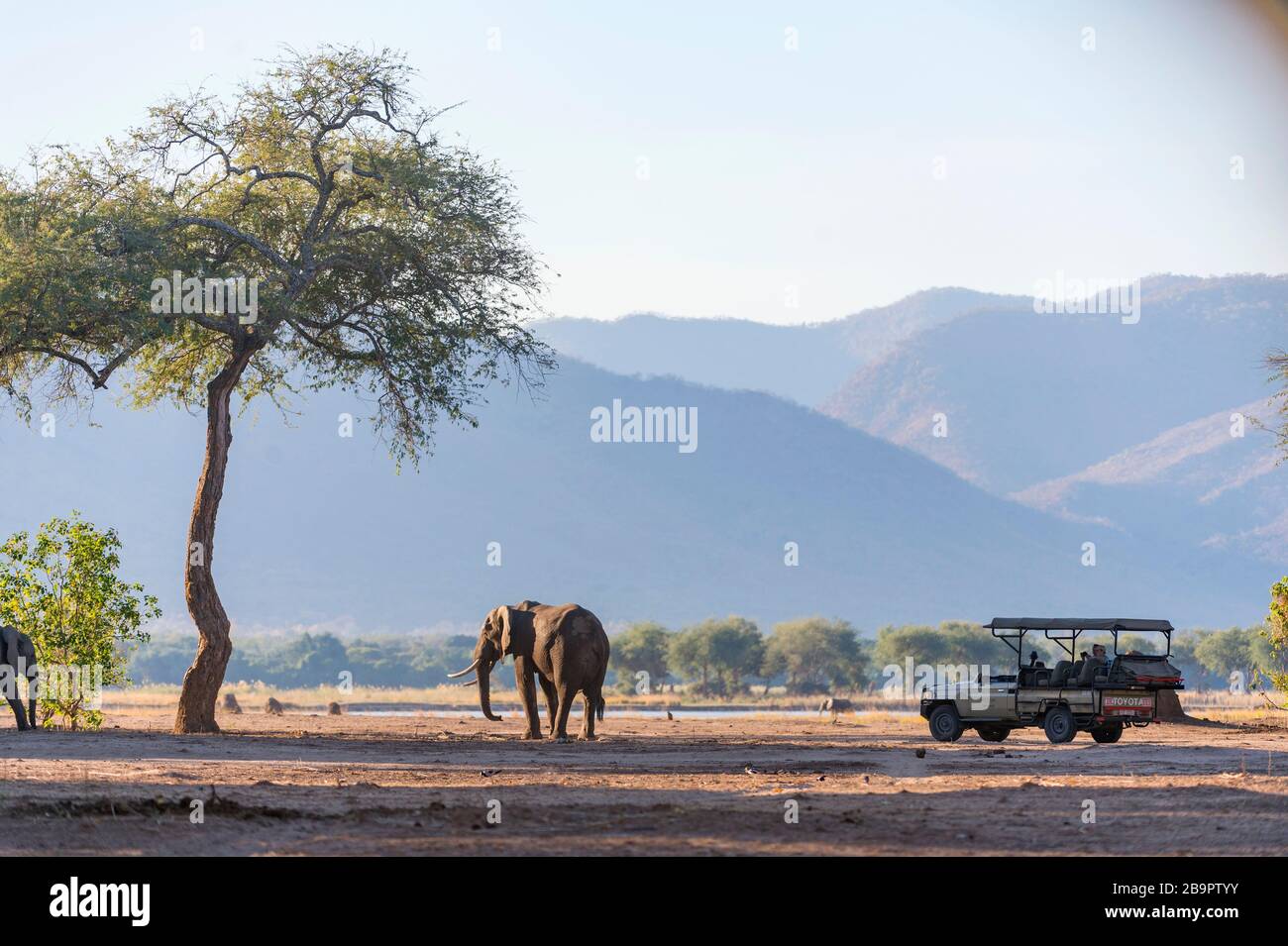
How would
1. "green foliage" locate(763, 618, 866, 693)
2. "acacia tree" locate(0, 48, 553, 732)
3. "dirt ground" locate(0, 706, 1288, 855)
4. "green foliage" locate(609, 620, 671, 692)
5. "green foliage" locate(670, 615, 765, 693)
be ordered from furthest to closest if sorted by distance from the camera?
"green foliage" locate(763, 618, 866, 693)
"green foliage" locate(609, 620, 671, 692)
"green foliage" locate(670, 615, 765, 693)
"acacia tree" locate(0, 48, 553, 732)
"dirt ground" locate(0, 706, 1288, 855)

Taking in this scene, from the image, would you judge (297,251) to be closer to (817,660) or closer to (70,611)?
(70,611)

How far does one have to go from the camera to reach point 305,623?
18388 centimetres

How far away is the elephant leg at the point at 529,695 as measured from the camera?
31750mm

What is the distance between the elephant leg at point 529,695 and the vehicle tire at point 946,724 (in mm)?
7701

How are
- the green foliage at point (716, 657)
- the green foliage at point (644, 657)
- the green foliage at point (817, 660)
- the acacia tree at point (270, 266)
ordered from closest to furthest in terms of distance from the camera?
the acacia tree at point (270, 266) < the green foliage at point (716, 657) < the green foliage at point (644, 657) < the green foliage at point (817, 660)

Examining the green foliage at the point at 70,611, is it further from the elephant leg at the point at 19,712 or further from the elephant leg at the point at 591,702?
the elephant leg at the point at 591,702

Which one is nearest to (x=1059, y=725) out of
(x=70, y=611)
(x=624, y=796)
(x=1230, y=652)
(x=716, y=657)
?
(x=624, y=796)

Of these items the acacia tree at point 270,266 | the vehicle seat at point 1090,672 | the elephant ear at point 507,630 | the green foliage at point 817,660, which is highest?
the acacia tree at point 270,266

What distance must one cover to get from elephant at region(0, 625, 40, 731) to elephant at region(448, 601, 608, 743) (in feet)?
25.1

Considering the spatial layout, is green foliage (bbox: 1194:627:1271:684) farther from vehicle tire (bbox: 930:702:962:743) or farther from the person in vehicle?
the person in vehicle

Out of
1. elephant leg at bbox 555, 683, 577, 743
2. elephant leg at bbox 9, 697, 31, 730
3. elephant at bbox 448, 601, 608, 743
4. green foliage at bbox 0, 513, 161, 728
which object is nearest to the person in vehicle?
elephant at bbox 448, 601, 608, 743

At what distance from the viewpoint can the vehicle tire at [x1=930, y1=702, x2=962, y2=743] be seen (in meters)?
33.2

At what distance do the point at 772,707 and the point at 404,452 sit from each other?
49325 millimetres

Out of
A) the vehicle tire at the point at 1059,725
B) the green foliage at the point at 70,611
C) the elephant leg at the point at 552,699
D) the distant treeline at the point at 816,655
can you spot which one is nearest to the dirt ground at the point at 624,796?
the vehicle tire at the point at 1059,725
